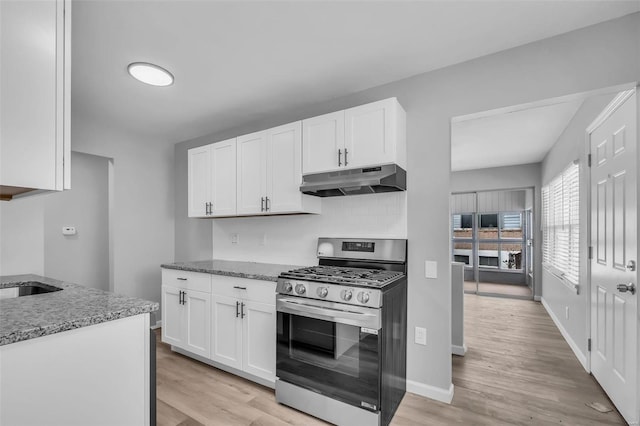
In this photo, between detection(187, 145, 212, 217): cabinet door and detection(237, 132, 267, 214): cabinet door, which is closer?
detection(237, 132, 267, 214): cabinet door

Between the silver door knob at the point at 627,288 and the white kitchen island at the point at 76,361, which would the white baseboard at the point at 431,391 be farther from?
the white kitchen island at the point at 76,361

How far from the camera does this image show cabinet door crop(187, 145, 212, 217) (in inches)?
135

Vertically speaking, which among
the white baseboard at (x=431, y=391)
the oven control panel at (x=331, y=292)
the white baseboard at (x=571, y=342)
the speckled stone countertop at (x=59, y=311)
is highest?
the speckled stone countertop at (x=59, y=311)

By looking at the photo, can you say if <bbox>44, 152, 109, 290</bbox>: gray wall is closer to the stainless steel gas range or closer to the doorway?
the stainless steel gas range

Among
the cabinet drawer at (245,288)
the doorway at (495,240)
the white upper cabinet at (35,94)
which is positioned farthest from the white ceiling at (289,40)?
the doorway at (495,240)

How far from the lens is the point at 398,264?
8.19 ft

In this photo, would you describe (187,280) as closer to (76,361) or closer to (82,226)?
(82,226)

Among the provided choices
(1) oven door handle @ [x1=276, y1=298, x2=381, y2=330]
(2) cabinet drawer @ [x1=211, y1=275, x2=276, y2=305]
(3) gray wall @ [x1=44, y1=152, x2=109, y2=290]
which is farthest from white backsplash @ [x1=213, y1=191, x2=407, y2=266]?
(3) gray wall @ [x1=44, y1=152, x2=109, y2=290]

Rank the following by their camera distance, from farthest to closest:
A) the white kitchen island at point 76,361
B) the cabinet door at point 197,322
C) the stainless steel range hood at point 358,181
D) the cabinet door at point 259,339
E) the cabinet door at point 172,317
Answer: the cabinet door at point 172,317, the cabinet door at point 197,322, the cabinet door at point 259,339, the stainless steel range hood at point 358,181, the white kitchen island at point 76,361

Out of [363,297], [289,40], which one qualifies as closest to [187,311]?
[363,297]

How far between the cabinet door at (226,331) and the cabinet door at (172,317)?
50 centimetres

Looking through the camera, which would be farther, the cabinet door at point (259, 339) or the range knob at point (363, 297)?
the cabinet door at point (259, 339)

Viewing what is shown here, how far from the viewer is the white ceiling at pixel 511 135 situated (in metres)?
3.54

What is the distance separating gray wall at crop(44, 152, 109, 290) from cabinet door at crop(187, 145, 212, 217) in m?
1.32
